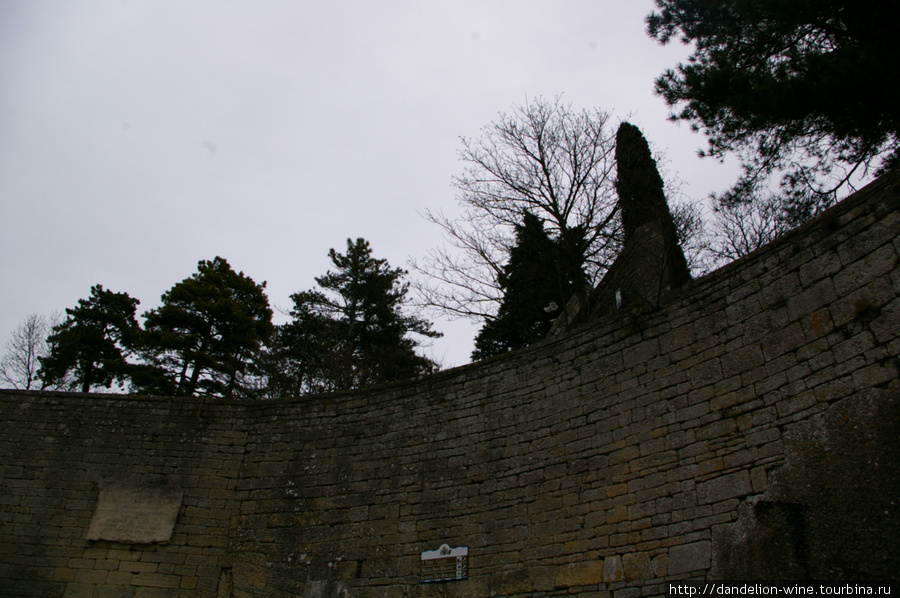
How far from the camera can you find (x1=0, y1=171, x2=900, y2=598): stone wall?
5098 millimetres

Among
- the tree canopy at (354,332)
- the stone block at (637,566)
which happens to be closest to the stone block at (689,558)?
the stone block at (637,566)

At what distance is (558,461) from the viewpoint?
7242mm

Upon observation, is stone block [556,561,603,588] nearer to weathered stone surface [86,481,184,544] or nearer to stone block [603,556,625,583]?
stone block [603,556,625,583]

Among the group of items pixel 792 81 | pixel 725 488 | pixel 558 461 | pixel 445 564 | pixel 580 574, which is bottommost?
pixel 580 574

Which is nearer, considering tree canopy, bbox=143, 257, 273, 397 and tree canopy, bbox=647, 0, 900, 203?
tree canopy, bbox=647, 0, 900, 203

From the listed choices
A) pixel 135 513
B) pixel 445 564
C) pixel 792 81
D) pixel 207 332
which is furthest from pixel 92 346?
pixel 792 81

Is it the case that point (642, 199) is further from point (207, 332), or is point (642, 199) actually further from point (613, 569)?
point (207, 332)

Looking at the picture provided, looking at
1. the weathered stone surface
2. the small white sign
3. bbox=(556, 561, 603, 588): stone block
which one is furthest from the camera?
the weathered stone surface

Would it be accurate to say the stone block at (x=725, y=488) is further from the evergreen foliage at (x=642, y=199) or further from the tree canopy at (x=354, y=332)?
the tree canopy at (x=354, y=332)

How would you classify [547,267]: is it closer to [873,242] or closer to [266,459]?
[266,459]

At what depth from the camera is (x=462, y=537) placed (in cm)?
754

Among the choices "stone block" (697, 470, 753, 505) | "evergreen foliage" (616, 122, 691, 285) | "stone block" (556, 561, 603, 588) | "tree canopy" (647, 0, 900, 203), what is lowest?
"stone block" (556, 561, 603, 588)

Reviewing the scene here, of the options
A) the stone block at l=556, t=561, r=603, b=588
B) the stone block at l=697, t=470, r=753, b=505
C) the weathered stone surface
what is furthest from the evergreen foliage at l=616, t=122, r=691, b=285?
the weathered stone surface

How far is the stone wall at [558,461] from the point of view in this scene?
5.10 metres
